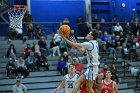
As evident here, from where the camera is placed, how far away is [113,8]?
28.2 meters

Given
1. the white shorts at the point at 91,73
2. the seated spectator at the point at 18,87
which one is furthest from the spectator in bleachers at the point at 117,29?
the white shorts at the point at 91,73

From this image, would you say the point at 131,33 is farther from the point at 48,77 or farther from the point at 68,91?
the point at 68,91

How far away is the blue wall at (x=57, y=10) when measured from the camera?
84.6ft

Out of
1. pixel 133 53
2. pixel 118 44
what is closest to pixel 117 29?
pixel 118 44

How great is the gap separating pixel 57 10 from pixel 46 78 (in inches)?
350

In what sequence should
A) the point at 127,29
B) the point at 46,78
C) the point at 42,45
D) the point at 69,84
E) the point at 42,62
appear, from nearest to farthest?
the point at 69,84 < the point at 46,78 < the point at 42,62 < the point at 42,45 < the point at 127,29

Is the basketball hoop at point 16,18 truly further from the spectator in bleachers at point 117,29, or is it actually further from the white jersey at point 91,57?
the white jersey at point 91,57

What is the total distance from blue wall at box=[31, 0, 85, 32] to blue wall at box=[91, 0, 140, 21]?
126cm

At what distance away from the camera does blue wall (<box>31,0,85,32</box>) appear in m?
25.8

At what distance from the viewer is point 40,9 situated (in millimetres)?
25953

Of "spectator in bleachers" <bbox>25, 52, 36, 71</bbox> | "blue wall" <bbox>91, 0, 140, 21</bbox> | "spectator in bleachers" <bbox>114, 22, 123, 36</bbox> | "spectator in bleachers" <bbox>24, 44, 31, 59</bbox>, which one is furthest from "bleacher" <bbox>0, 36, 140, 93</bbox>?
"blue wall" <bbox>91, 0, 140, 21</bbox>

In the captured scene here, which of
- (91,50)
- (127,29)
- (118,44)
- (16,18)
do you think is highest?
(16,18)

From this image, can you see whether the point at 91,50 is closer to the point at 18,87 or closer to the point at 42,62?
the point at 18,87

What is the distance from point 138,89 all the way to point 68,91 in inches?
400
